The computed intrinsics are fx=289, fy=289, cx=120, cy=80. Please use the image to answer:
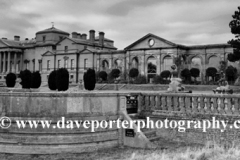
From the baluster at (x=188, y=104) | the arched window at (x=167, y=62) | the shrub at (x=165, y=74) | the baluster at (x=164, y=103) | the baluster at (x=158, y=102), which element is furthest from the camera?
the arched window at (x=167, y=62)

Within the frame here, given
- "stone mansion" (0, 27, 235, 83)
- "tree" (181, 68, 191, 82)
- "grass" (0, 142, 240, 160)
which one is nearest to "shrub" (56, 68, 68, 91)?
"grass" (0, 142, 240, 160)

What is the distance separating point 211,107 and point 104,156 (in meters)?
5.61

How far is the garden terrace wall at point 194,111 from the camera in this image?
13141 mm

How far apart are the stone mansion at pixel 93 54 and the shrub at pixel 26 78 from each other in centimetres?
3535

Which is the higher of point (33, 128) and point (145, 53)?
point (145, 53)

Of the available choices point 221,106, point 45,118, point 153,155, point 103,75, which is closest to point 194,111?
point 221,106

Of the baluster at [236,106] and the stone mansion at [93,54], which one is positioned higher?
the stone mansion at [93,54]

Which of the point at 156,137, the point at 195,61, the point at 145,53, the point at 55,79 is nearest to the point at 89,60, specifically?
the point at 145,53

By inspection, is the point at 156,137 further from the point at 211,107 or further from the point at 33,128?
the point at 33,128

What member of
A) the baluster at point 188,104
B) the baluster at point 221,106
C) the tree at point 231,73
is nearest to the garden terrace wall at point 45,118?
the baluster at point 188,104

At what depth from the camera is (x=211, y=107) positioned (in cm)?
1393

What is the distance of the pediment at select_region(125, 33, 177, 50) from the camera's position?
5505 cm

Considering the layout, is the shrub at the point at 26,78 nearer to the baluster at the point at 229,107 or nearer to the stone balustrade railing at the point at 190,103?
the stone balustrade railing at the point at 190,103

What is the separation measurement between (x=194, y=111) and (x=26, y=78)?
13859 mm
